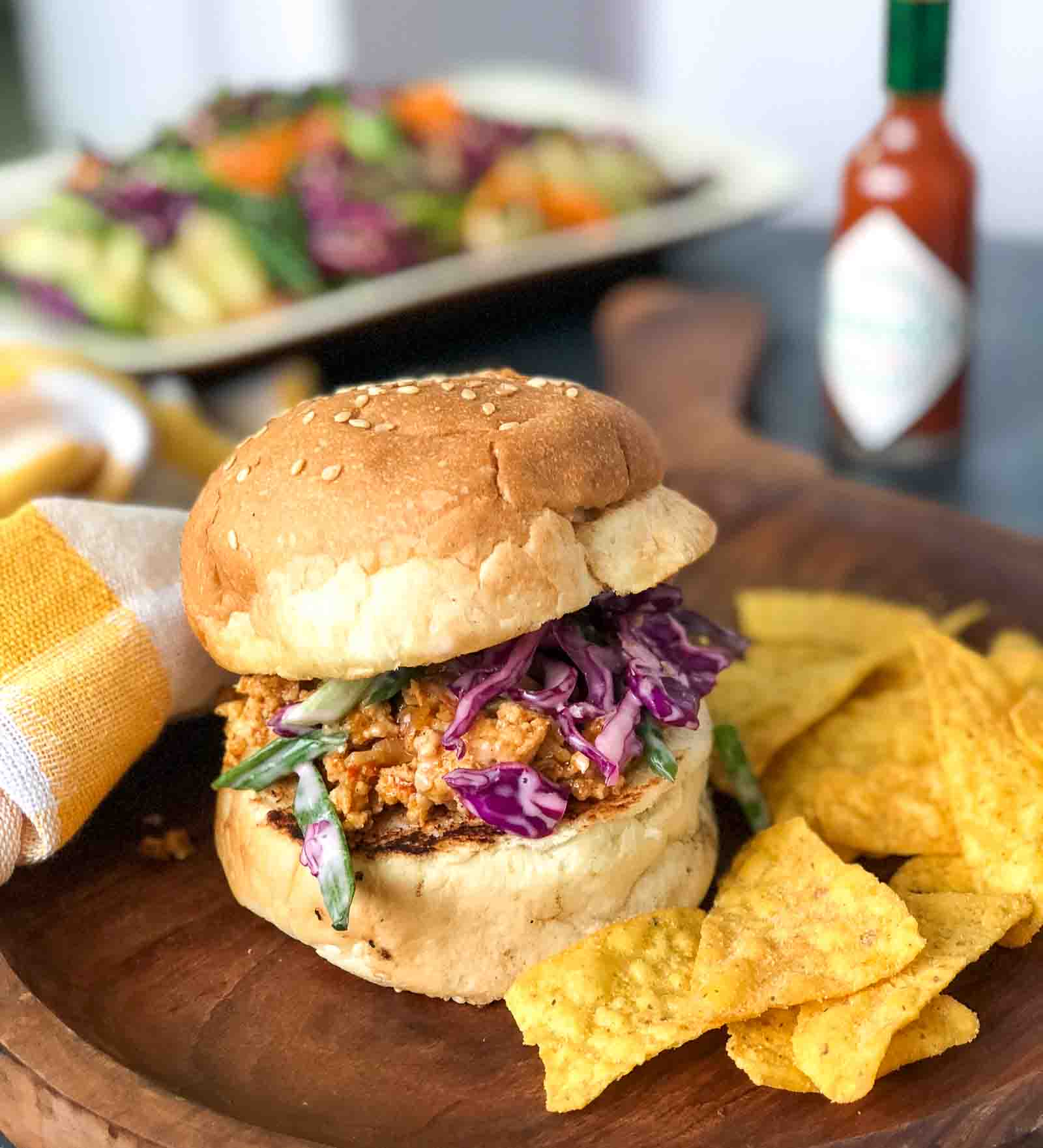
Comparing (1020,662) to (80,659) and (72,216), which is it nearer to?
(80,659)

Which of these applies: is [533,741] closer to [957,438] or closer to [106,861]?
[106,861]

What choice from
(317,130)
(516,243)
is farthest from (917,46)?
A: (317,130)

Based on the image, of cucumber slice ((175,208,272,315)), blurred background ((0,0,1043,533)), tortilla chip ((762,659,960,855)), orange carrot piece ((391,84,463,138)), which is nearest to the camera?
tortilla chip ((762,659,960,855))

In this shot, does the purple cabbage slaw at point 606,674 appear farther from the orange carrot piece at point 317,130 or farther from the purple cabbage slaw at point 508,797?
the orange carrot piece at point 317,130

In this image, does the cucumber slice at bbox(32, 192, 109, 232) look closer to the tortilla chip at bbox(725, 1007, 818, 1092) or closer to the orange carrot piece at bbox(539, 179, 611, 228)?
the orange carrot piece at bbox(539, 179, 611, 228)

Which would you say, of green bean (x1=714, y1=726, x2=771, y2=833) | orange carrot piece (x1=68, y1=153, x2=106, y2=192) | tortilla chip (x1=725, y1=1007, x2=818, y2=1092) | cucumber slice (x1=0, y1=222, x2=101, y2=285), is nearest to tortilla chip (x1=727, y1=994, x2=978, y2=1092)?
tortilla chip (x1=725, y1=1007, x2=818, y2=1092)

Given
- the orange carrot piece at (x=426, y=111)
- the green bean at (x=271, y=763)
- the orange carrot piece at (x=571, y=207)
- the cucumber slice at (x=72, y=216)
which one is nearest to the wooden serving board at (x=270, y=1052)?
the green bean at (x=271, y=763)

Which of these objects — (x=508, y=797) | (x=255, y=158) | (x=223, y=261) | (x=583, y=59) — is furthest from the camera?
(x=583, y=59)
